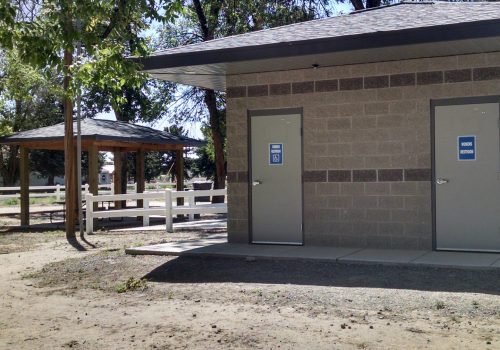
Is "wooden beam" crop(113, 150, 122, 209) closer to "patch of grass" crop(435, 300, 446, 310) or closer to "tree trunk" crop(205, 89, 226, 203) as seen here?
"tree trunk" crop(205, 89, 226, 203)

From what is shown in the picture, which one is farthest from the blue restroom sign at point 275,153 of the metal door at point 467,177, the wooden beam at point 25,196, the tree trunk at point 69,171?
the wooden beam at point 25,196

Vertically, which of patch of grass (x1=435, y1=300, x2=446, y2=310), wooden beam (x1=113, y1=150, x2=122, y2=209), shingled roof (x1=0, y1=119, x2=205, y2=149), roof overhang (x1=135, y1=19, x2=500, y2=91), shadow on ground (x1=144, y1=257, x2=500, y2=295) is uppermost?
roof overhang (x1=135, y1=19, x2=500, y2=91)

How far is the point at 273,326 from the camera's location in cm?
724

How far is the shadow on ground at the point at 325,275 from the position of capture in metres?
8.93

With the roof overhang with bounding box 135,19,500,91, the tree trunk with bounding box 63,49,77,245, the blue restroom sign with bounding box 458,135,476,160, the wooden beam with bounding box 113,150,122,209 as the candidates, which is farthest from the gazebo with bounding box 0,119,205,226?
the blue restroom sign with bounding box 458,135,476,160

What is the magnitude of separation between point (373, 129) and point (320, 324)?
5609 mm

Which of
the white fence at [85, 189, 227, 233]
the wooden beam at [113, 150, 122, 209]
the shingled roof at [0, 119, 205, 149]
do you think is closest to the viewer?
the white fence at [85, 189, 227, 233]

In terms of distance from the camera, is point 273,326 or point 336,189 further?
point 336,189

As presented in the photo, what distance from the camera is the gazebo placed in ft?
69.0

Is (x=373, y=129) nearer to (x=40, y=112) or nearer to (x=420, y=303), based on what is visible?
(x=420, y=303)

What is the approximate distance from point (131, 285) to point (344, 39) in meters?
5.21

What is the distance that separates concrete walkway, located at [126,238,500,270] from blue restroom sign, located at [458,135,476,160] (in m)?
1.66

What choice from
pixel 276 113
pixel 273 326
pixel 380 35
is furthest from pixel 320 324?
pixel 276 113

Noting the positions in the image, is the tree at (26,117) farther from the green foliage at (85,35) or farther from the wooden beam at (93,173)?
the green foliage at (85,35)
